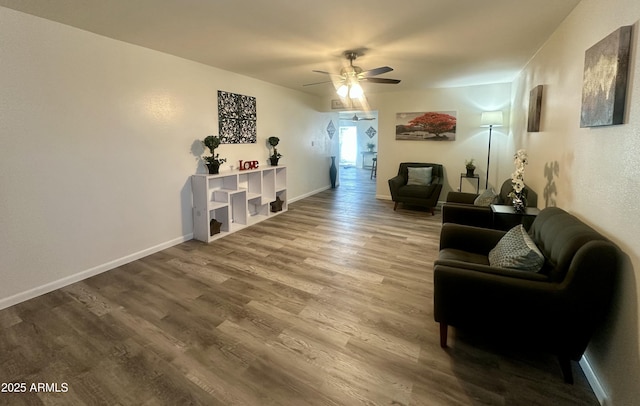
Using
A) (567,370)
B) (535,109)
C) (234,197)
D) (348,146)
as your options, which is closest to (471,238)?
(567,370)

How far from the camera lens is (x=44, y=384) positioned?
172 centimetres

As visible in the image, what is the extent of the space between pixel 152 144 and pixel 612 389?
14.3 feet

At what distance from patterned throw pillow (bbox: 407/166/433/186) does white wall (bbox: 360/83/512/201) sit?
0.56 metres

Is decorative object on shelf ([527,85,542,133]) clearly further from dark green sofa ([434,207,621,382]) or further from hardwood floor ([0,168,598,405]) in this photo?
hardwood floor ([0,168,598,405])

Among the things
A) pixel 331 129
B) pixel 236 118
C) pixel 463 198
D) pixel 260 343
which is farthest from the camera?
pixel 331 129

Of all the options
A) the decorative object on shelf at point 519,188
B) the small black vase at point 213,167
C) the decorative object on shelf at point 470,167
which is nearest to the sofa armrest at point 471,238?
the decorative object on shelf at point 519,188

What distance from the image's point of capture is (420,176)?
5758 mm

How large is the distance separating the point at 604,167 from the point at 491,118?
3.81 metres

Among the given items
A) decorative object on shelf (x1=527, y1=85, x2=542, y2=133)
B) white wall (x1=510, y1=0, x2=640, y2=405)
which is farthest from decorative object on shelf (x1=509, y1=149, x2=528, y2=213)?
decorative object on shelf (x1=527, y1=85, x2=542, y2=133)

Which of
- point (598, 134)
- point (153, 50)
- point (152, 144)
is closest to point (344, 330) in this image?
point (598, 134)

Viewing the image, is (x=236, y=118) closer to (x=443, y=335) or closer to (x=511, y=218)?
(x=511, y=218)

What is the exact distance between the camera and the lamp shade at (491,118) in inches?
201

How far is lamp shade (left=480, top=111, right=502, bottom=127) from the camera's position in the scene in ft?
16.8

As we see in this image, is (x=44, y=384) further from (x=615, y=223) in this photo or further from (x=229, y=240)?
(x=615, y=223)
